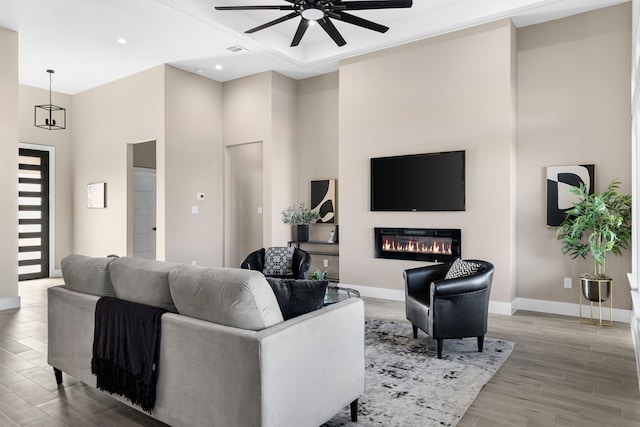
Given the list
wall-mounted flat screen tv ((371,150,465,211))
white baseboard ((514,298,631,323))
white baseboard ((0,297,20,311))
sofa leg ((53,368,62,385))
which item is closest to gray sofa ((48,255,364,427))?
sofa leg ((53,368,62,385))

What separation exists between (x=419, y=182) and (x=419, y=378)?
308 cm

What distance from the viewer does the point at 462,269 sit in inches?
153

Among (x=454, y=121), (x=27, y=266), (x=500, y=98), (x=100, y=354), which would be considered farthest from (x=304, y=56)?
(x=27, y=266)

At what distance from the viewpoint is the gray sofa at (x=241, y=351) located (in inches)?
72.8

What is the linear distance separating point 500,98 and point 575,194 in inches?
55.9

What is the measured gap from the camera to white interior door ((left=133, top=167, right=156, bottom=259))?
7.86m

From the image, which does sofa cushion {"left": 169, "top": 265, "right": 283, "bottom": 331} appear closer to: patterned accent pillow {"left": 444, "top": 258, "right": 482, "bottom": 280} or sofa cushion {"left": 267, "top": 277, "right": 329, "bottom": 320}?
sofa cushion {"left": 267, "top": 277, "right": 329, "bottom": 320}


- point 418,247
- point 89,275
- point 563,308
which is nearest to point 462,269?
point 418,247

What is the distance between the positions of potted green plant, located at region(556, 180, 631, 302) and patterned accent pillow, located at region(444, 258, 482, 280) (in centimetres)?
150

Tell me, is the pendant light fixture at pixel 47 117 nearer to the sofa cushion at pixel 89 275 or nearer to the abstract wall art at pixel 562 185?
the sofa cushion at pixel 89 275

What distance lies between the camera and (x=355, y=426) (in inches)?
94.5

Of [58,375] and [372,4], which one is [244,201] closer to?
[372,4]

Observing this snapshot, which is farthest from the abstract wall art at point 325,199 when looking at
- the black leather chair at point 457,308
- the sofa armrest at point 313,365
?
the sofa armrest at point 313,365

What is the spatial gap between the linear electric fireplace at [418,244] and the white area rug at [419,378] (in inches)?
60.5
